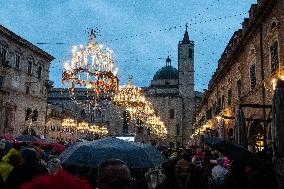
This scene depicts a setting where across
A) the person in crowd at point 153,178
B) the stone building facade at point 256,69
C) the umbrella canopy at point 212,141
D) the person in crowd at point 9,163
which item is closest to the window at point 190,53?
the stone building facade at point 256,69

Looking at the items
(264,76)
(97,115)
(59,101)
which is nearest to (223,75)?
(264,76)

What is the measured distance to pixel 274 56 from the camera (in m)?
14.5

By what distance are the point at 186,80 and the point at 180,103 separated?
436 cm

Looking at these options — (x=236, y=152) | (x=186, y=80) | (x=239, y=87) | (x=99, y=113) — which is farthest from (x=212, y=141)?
(x=99, y=113)

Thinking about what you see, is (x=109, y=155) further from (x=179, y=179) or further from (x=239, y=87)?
(x=239, y=87)

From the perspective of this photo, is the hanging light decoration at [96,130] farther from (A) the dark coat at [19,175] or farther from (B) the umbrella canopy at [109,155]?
(A) the dark coat at [19,175]

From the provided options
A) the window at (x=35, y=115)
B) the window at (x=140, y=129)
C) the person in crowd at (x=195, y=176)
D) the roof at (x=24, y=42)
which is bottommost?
the person in crowd at (x=195, y=176)

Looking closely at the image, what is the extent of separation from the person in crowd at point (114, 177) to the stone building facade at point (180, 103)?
2444 inches

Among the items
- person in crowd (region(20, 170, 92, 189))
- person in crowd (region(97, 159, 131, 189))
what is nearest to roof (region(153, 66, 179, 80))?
person in crowd (region(97, 159, 131, 189))

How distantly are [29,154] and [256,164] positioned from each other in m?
3.76

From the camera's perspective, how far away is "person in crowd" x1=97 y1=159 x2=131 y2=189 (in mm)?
2666

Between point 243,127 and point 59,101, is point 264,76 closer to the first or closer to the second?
point 243,127

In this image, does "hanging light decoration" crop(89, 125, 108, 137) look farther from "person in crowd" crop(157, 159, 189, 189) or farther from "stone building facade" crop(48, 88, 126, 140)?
"person in crowd" crop(157, 159, 189, 189)

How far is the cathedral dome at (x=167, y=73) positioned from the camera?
7206cm
